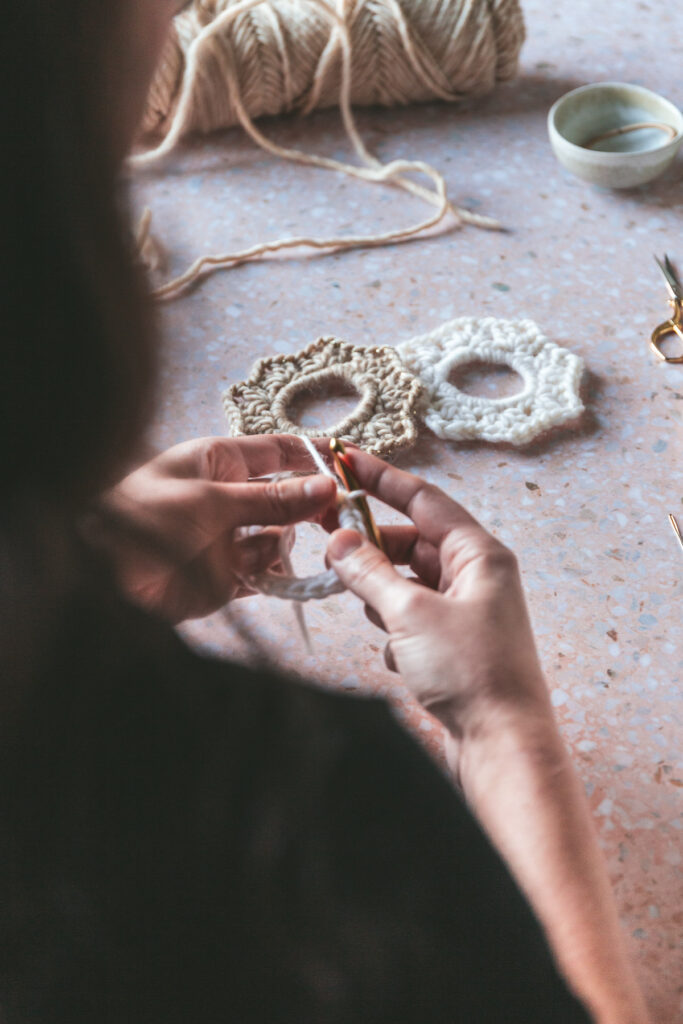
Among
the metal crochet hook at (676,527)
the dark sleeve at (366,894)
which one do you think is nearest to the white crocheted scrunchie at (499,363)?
the metal crochet hook at (676,527)

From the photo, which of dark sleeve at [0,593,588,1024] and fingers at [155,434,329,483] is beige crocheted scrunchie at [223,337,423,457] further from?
dark sleeve at [0,593,588,1024]

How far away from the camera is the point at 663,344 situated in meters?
0.89

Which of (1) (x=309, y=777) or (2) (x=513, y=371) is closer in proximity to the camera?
(1) (x=309, y=777)

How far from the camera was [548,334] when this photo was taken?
2.99 feet

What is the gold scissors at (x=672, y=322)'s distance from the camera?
0.87m

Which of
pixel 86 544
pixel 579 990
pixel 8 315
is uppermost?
pixel 8 315

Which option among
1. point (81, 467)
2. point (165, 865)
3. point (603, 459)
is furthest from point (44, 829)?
point (603, 459)

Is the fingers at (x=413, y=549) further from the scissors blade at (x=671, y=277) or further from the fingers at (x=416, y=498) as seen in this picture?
the scissors blade at (x=671, y=277)

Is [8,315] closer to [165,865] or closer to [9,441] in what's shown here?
[9,441]

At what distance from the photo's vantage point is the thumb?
22.4 inches

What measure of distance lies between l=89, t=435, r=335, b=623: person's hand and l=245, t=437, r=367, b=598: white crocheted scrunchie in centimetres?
1

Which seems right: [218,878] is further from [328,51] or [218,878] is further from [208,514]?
[328,51]

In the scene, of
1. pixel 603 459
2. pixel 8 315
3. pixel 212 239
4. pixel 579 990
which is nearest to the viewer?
pixel 8 315

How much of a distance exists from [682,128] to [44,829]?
1016 mm
